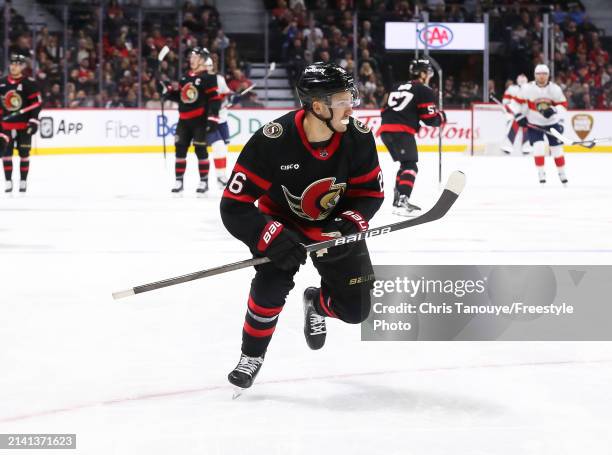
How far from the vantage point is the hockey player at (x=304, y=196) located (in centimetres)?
291

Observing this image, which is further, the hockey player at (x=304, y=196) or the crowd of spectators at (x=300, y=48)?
the crowd of spectators at (x=300, y=48)

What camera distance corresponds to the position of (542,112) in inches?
431

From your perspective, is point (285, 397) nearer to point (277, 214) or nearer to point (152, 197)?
point (277, 214)

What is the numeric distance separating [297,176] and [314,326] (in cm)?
70

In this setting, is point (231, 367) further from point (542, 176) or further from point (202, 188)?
point (542, 176)

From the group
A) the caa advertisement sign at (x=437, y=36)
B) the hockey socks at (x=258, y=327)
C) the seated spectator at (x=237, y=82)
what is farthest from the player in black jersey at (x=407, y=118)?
the caa advertisement sign at (x=437, y=36)

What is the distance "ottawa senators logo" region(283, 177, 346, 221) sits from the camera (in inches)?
118

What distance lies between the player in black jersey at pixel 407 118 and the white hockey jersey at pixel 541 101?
8.99ft

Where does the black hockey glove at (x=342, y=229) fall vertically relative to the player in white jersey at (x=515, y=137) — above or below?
above

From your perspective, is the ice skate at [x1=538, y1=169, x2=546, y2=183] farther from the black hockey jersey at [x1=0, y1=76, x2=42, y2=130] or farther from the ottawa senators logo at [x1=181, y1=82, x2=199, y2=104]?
the black hockey jersey at [x1=0, y1=76, x2=42, y2=130]

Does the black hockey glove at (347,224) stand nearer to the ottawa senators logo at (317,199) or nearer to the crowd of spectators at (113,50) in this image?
the ottawa senators logo at (317,199)

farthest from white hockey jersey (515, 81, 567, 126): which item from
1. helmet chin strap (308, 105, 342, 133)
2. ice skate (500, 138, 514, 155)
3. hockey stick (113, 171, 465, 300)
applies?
helmet chin strap (308, 105, 342, 133)

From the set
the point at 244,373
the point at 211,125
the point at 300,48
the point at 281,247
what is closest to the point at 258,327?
the point at 244,373

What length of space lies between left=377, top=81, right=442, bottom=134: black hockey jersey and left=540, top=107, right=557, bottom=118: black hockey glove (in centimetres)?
279
